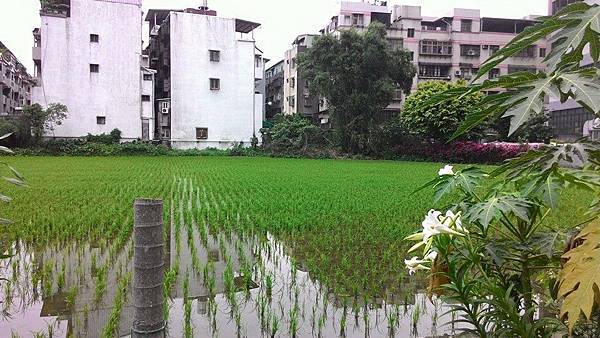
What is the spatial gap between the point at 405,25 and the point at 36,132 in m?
25.7

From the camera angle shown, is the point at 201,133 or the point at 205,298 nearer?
the point at 205,298

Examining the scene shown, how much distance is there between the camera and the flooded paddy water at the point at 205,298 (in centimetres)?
313

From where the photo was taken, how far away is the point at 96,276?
14.1 ft

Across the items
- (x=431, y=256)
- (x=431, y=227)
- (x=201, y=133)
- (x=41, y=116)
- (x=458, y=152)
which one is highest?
(x=41, y=116)

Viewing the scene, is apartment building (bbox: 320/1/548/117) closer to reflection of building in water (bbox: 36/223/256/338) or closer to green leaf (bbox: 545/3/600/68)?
reflection of building in water (bbox: 36/223/256/338)

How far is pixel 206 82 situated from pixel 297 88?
11.0 m

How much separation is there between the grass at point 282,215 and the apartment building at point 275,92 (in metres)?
32.5

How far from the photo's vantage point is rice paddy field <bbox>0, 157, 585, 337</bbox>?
3.23 meters

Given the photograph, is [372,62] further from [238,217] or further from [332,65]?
[238,217]

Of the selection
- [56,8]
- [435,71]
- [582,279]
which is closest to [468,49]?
[435,71]

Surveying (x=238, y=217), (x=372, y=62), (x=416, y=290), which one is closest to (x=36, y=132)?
(x=372, y=62)

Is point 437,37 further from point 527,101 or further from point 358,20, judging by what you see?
point 527,101

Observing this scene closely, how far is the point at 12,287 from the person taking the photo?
3.86m

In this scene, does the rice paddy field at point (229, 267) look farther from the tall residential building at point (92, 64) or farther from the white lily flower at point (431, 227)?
the tall residential building at point (92, 64)
